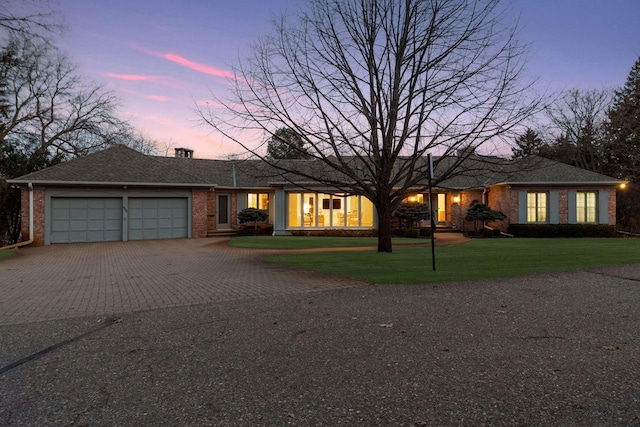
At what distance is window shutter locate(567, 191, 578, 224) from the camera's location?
21.2 m

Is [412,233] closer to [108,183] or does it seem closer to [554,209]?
[554,209]

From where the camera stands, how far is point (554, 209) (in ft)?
70.0

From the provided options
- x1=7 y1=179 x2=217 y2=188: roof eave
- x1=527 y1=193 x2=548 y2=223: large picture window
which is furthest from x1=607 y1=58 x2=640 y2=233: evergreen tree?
A: x1=7 y1=179 x2=217 y2=188: roof eave

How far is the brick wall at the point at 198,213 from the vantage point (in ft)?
67.3

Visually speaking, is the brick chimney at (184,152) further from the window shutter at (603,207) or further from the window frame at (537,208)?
the window shutter at (603,207)

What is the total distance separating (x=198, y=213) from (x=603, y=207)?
22.4 metres

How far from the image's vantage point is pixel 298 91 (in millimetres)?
11312

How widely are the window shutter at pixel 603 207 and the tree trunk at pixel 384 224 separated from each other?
1589 centimetres

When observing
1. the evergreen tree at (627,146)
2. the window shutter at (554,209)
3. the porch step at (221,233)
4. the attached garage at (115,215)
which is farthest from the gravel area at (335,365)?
the evergreen tree at (627,146)

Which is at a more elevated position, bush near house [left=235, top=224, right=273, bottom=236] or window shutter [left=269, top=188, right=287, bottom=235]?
window shutter [left=269, top=188, right=287, bottom=235]

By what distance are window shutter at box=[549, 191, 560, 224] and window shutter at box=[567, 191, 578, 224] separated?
61cm

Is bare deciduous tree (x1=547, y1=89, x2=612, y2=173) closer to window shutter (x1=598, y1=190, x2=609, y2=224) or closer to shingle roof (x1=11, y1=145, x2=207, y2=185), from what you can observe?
window shutter (x1=598, y1=190, x2=609, y2=224)

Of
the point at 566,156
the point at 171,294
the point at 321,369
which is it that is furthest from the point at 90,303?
the point at 566,156

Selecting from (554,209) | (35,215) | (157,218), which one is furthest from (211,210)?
(554,209)
